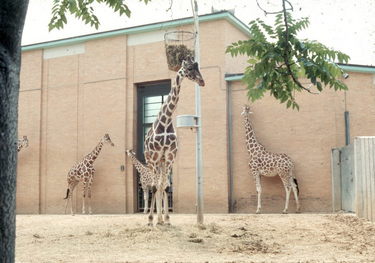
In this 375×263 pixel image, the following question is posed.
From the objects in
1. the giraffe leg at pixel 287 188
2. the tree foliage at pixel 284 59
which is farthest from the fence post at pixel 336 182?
the tree foliage at pixel 284 59

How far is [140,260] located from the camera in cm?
773

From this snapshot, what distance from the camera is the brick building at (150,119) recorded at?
15.4 meters

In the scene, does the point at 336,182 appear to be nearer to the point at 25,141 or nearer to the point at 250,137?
the point at 250,137

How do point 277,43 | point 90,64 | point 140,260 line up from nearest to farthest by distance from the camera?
point 277,43 < point 140,260 < point 90,64

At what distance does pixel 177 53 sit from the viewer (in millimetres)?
10852

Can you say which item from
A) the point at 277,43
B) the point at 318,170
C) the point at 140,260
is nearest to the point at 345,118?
the point at 318,170

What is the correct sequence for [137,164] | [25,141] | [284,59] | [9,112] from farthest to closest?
[25,141] → [137,164] → [284,59] → [9,112]

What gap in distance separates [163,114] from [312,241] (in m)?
4.11

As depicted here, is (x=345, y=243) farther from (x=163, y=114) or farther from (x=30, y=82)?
(x=30, y=82)

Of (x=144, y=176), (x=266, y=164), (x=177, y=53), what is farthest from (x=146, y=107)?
(x=177, y=53)

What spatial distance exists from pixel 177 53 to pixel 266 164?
573cm

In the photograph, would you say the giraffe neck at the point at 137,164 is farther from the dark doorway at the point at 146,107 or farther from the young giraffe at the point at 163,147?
the young giraffe at the point at 163,147

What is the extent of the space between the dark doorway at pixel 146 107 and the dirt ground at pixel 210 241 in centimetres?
636

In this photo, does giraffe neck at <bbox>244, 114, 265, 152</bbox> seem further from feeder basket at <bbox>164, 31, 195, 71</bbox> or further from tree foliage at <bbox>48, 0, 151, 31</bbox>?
tree foliage at <bbox>48, 0, 151, 31</bbox>
